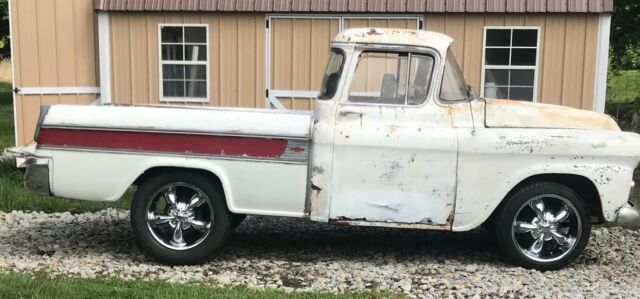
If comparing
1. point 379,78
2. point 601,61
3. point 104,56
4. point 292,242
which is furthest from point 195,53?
point 601,61

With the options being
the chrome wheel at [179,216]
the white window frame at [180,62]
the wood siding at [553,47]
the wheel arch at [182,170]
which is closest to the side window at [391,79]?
the wheel arch at [182,170]

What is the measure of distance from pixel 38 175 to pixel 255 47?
5.50 m

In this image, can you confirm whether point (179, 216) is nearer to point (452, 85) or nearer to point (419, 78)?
point (419, 78)

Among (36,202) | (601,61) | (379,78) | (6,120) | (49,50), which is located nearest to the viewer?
(379,78)

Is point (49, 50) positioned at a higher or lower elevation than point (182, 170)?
higher

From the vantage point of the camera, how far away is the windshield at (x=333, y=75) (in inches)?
220

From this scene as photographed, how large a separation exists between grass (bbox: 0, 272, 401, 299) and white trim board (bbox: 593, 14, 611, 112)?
647cm

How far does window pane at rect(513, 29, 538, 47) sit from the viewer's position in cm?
998

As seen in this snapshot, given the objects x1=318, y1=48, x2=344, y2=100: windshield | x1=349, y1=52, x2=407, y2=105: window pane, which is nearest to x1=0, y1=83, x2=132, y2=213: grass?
x1=318, y1=48, x2=344, y2=100: windshield

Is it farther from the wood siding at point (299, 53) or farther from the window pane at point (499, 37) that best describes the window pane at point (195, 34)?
the window pane at point (499, 37)

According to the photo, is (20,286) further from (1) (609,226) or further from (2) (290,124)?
(1) (609,226)

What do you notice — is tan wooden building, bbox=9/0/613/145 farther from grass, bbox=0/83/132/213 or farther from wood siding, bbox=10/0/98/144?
grass, bbox=0/83/132/213

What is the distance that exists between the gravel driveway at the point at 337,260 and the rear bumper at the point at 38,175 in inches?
25.2

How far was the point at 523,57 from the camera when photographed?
33.2 ft
